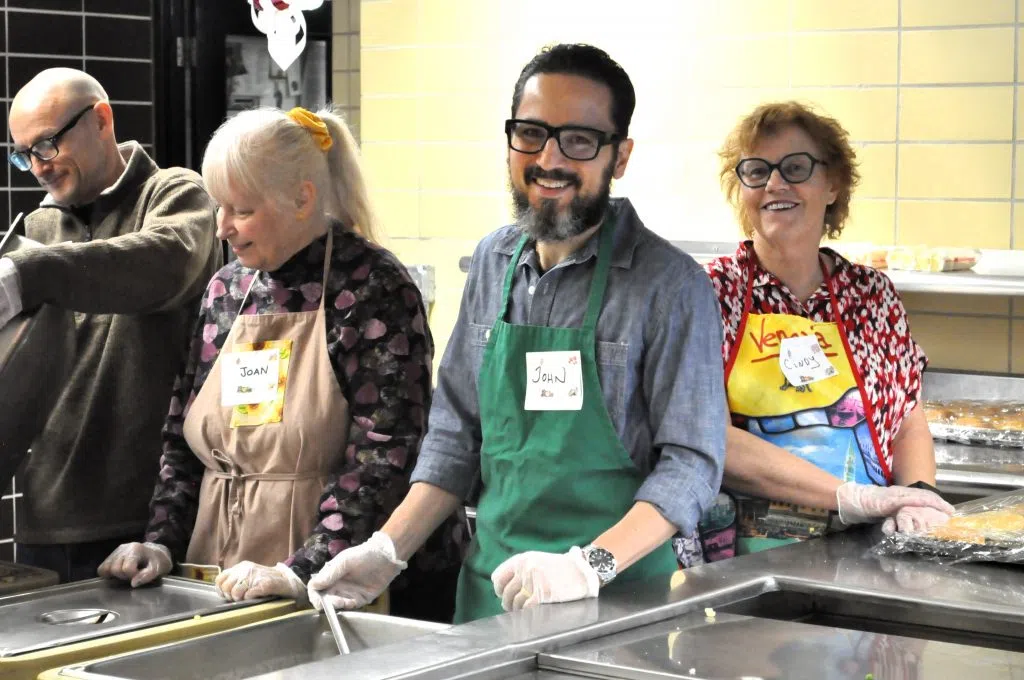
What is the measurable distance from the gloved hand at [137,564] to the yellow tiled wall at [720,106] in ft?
3.15

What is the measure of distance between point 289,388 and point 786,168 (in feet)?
3.31

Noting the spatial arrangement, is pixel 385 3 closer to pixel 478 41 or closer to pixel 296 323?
pixel 478 41

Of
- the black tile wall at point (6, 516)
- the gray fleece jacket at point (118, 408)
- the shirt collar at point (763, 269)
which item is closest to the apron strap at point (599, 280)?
the shirt collar at point (763, 269)

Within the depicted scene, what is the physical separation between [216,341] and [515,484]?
686 mm

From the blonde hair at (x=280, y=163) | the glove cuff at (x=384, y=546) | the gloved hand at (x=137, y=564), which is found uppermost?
the blonde hair at (x=280, y=163)

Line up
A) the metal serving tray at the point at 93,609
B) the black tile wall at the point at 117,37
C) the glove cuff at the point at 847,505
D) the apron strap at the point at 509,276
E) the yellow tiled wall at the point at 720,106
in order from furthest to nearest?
the black tile wall at the point at 117,37, the yellow tiled wall at the point at 720,106, the glove cuff at the point at 847,505, the apron strap at the point at 509,276, the metal serving tray at the point at 93,609

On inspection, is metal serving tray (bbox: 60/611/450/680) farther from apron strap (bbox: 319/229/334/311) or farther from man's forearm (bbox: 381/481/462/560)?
apron strap (bbox: 319/229/334/311)

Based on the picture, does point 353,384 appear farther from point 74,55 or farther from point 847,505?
point 74,55

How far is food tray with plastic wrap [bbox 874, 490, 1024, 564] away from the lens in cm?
195

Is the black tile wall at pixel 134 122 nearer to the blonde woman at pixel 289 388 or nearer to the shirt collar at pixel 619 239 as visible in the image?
the blonde woman at pixel 289 388

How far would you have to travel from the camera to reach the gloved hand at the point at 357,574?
6.81 feet

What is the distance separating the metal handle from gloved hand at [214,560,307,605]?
0.27ft

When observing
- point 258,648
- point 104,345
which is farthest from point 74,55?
point 258,648

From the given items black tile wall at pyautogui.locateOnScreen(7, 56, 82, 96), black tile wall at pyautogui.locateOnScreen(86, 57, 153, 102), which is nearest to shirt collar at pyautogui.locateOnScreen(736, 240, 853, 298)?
black tile wall at pyautogui.locateOnScreen(7, 56, 82, 96)
